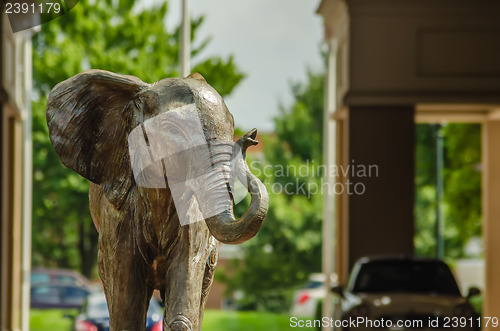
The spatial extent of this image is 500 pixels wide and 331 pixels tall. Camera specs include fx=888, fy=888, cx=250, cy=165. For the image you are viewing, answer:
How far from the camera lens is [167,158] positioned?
7.93ft

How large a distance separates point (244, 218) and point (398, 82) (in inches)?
290

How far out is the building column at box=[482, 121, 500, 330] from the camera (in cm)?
1091

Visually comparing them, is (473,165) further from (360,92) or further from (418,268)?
(418,268)

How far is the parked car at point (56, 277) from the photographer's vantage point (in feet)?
56.8

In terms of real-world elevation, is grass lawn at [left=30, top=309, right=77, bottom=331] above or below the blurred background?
below

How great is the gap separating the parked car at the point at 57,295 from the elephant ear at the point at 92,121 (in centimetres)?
1462

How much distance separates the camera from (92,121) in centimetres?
265

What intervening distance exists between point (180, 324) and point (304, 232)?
16069 mm

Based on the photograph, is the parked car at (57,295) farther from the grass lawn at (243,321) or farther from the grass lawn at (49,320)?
the grass lawn at (243,321)

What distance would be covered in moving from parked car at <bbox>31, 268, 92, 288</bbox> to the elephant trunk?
49.9ft

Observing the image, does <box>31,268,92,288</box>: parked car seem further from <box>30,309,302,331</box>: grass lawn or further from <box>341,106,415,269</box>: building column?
<box>341,106,415,269</box>: building column

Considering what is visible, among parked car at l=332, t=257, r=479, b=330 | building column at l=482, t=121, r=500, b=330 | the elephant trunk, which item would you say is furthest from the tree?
the elephant trunk

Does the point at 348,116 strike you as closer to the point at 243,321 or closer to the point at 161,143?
the point at 161,143

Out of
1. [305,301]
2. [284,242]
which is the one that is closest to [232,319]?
[305,301]
